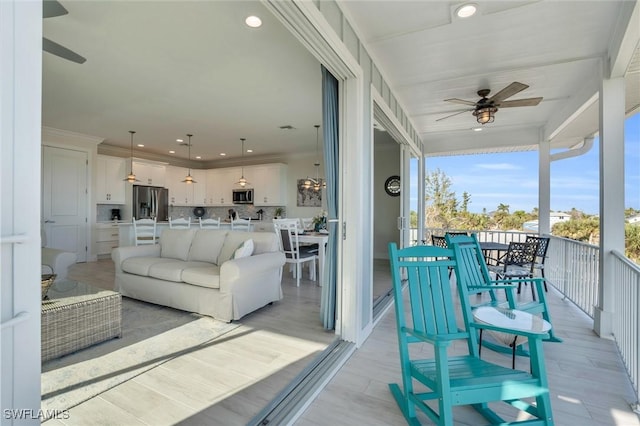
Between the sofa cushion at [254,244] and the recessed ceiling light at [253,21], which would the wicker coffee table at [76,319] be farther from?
the recessed ceiling light at [253,21]

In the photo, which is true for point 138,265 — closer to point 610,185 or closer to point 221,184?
point 610,185

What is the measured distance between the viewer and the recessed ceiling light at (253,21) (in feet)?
8.11

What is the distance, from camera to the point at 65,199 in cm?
613

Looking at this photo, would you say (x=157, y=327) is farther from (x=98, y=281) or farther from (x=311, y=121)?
(x=311, y=121)

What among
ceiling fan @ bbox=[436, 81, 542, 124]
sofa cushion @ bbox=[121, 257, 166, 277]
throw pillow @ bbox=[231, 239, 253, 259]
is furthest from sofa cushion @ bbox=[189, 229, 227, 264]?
ceiling fan @ bbox=[436, 81, 542, 124]

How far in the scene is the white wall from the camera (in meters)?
7.40

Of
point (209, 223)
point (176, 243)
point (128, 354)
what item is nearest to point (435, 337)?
point (128, 354)

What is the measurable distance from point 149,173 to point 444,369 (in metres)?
8.39

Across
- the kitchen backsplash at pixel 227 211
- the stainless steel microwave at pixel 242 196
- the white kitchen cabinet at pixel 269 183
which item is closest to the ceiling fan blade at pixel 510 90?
the white kitchen cabinet at pixel 269 183

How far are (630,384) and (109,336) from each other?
4.14m

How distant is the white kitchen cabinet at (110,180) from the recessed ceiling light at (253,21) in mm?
6330

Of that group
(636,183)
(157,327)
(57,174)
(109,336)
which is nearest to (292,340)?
(157,327)

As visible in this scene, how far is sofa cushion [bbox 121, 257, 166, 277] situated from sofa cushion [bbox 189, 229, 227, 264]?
42 centimetres

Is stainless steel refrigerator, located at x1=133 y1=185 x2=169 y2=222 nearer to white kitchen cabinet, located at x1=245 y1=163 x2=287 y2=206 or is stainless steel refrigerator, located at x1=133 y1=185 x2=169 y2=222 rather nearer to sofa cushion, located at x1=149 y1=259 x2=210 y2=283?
white kitchen cabinet, located at x1=245 y1=163 x2=287 y2=206
